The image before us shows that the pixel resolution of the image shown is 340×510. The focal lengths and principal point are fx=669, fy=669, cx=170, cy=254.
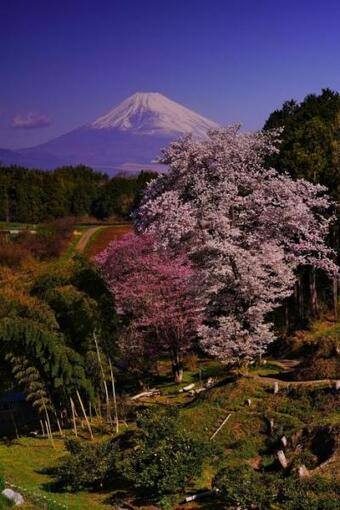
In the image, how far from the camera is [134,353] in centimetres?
2936

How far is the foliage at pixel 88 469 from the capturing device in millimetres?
17125

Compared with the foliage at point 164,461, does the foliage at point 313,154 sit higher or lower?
higher

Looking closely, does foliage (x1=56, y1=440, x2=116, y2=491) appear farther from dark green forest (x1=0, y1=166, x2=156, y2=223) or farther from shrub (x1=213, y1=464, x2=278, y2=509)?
dark green forest (x1=0, y1=166, x2=156, y2=223)

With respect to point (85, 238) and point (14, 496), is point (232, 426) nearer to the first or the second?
point (14, 496)

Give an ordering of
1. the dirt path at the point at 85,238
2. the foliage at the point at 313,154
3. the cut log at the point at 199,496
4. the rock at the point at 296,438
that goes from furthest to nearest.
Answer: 1. the dirt path at the point at 85,238
2. the foliage at the point at 313,154
3. the rock at the point at 296,438
4. the cut log at the point at 199,496

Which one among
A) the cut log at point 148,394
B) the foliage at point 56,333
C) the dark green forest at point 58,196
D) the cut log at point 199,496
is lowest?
the cut log at point 148,394

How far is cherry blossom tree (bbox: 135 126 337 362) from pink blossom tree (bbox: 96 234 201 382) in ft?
15.5

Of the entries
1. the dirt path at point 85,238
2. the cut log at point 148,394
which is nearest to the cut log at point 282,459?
the cut log at point 148,394

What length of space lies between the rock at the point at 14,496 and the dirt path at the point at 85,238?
181ft

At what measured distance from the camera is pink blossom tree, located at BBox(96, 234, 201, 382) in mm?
28922

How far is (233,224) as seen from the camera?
76.3 ft

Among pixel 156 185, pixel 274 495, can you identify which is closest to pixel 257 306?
pixel 156 185

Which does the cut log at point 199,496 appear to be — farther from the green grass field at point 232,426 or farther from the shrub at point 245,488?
Result: the shrub at point 245,488

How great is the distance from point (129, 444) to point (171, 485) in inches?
180
